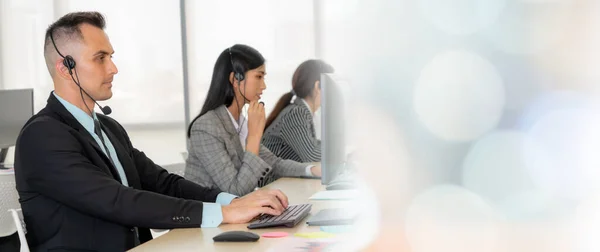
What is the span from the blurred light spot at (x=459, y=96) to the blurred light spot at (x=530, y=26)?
1 centimetres

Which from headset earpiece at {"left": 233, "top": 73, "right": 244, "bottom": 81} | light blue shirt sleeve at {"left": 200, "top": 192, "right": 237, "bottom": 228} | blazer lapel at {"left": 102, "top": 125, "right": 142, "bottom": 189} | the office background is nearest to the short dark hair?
blazer lapel at {"left": 102, "top": 125, "right": 142, "bottom": 189}

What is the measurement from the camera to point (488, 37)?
10.3 inches

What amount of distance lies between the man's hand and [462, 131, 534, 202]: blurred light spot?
154 cm

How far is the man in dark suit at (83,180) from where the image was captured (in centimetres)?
169

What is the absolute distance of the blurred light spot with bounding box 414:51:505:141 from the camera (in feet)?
0.86

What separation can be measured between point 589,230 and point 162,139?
746 centimetres

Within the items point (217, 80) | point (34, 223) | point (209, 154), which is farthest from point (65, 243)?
point (217, 80)

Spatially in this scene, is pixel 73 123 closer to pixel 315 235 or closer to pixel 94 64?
pixel 94 64

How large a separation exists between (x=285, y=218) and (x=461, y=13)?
1.56 metres

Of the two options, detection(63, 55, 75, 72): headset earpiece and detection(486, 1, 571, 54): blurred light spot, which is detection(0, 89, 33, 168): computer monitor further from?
detection(486, 1, 571, 54): blurred light spot

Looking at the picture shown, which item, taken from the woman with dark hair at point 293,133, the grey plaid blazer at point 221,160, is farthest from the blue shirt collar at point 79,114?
the woman with dark hair at point 293,133

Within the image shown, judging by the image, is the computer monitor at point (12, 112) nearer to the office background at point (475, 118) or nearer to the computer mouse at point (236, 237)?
the computer mouse at point (236, 237)

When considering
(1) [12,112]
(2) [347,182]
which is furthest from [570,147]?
(1) [12,112]

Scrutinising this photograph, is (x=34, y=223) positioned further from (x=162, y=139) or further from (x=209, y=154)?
(x=162, y=139)
